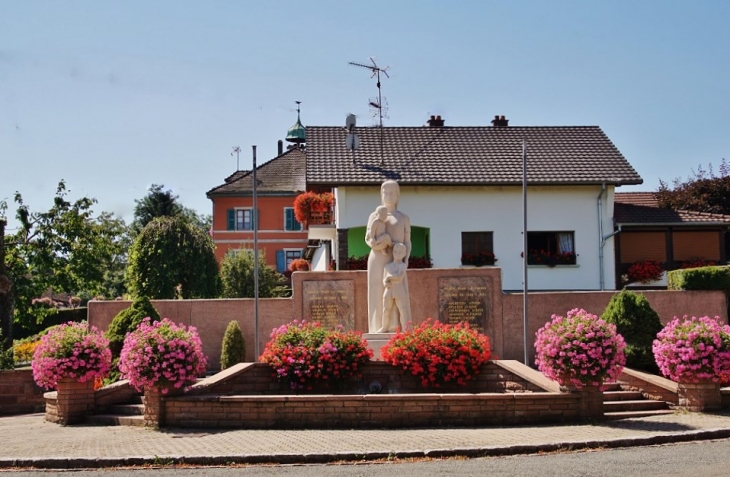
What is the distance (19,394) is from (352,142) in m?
17.6

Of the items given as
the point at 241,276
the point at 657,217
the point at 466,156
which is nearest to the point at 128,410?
the point at 466,156

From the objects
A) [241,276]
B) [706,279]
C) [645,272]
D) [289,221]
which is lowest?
[706,279]

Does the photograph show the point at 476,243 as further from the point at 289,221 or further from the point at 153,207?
the point at 153,207

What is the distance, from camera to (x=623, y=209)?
113 ft

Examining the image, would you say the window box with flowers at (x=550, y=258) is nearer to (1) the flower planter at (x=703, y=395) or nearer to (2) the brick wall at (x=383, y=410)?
(1) the flower planter at (x=703, y=395)

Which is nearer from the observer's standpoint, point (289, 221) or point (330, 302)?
point (330, 302)

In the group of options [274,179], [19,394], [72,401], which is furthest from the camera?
[274,179]

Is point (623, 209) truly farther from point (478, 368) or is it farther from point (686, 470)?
point (686, 470)

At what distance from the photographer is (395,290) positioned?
713 inches

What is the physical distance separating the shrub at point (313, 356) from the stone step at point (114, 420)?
231 cm

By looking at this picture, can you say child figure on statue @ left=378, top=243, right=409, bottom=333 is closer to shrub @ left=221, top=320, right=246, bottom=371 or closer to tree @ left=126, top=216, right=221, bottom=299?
shrub @ left=221, top=320, right=246, bottom=371

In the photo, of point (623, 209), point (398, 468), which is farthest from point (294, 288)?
point (623, 209)

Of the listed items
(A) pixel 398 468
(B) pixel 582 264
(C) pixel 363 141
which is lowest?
(A) pixel 398 468

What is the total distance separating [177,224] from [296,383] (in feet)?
93.3
